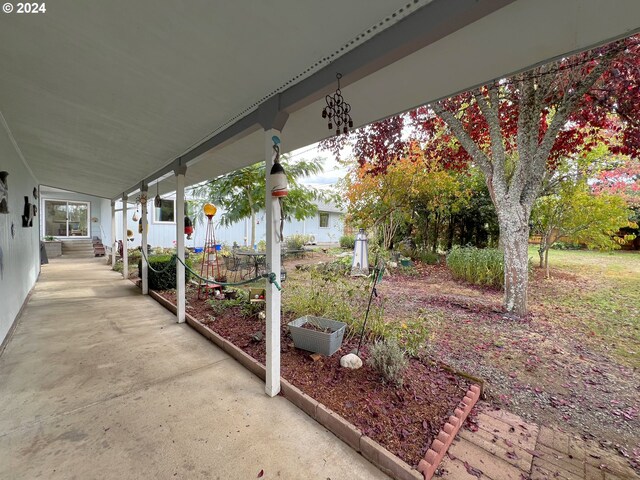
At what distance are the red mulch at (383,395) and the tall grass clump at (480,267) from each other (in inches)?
165

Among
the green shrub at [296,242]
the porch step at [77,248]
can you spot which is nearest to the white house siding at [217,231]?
the green shrub at [296,242]

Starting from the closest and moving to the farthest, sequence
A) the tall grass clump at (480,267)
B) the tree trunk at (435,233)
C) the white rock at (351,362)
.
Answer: the white rock at (351,362), the tall grass clump at (480,267), the tree trunk at (435,233)

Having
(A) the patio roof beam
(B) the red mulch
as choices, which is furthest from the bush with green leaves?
(A) the patio roof beam

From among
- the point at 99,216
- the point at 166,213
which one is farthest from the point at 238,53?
the point at 99,216

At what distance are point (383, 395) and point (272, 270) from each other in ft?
4.57

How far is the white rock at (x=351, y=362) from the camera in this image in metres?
2.65

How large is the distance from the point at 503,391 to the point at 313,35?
3.16 metres

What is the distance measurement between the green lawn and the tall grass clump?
3.13 feet

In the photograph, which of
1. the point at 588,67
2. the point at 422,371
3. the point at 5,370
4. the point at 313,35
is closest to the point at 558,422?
the point at 422,371

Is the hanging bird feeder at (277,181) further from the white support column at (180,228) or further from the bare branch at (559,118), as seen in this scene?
the bare branch at (559,118)

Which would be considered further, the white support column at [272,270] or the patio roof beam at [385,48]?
the white support column at [272,270]

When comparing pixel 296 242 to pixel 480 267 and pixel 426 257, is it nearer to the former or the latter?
pixel 426 257

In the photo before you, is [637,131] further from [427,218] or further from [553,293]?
[427,218]

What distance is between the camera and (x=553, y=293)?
5555 millimetres
